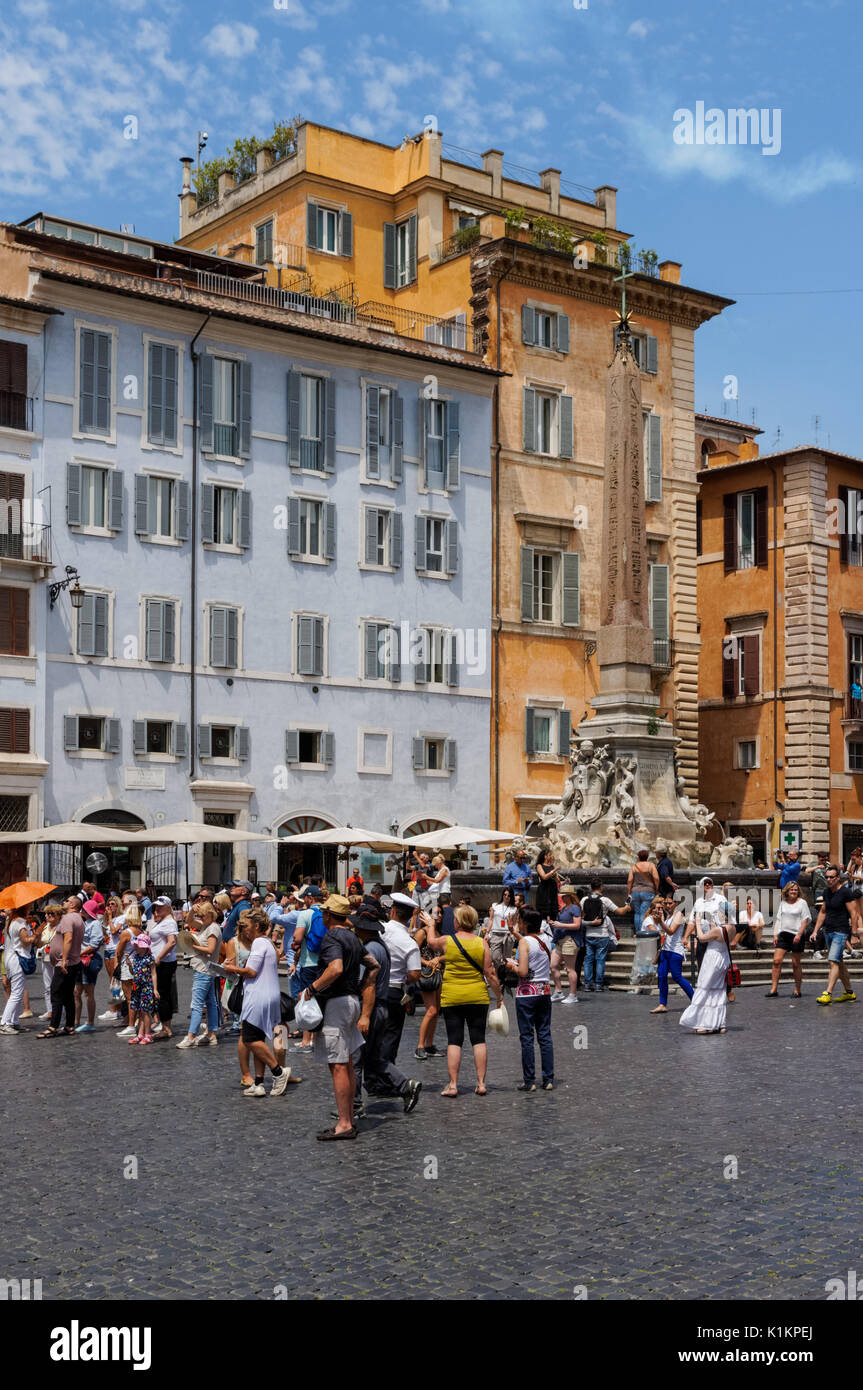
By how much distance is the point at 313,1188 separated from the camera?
30.6 ft

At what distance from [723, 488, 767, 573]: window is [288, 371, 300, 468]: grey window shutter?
49.5 feet

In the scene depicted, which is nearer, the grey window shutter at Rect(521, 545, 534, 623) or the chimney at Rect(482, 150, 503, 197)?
the grey window shutter at Rect(521, 545, 534, 623)

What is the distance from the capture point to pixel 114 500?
37344 mm

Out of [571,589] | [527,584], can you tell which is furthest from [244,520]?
[571,589]

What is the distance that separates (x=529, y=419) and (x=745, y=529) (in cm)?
858

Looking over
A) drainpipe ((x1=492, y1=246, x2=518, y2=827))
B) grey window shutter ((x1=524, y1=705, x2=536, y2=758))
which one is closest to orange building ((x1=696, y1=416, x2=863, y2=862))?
grey window shutter ((x1=524, y1=705, x2=536, y2=758))

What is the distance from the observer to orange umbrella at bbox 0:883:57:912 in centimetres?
2067

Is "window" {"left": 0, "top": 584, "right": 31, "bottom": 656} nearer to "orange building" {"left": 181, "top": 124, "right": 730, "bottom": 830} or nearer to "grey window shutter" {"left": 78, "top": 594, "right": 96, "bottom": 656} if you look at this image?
"grey window shutter" {"left": 78, "top": 594, "right": 96, "bottom": 656}

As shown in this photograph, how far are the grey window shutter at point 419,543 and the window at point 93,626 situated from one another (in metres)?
8.35

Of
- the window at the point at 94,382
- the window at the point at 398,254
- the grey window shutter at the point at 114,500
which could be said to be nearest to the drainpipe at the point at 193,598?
the grey window shutter at the point at 114,500

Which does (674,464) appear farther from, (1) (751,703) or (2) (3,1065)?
(2) (3,1065)

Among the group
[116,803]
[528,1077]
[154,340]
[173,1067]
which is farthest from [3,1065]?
[154,340]

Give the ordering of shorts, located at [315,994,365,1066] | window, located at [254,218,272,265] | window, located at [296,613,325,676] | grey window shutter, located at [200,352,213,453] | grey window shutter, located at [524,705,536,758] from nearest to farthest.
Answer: shorts, located at [315,994,365,1066], grey window shutter, located at [200,352,213,453], window, located at [296,613,325,676], grey window shutter, located at [524,705,536,758], window, located at [254,218,272,265]

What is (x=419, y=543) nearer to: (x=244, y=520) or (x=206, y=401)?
(x=244, y=520)
